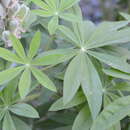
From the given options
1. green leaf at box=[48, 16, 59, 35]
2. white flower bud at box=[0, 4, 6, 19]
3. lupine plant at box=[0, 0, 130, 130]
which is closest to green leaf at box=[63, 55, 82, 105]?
lupine plant at box=[0, 0, 130, 130]

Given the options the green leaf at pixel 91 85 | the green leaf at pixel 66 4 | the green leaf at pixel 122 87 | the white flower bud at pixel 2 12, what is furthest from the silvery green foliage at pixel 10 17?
the green leaf at pixel 122 87

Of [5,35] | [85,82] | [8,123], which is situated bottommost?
[8,123]

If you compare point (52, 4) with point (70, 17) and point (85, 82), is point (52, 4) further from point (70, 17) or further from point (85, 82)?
point (85, 82)

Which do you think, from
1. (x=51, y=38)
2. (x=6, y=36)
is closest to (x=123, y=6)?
(x=51, y=38)

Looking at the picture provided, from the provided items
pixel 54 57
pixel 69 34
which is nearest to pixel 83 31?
pixel 69 34

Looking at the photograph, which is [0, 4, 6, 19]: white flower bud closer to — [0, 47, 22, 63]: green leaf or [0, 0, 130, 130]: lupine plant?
[0, 0, 130, 130]: lupine plant

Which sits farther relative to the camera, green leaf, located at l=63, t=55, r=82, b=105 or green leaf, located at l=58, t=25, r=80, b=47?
green leaf, located at l=58, t=25, r=80, b=47

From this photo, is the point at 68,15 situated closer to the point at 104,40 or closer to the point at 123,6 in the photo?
the point at 104,40
